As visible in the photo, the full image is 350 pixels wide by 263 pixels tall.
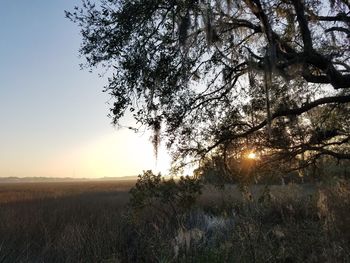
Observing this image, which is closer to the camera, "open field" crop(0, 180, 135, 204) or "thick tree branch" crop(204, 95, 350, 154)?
"thick tree branch" crop(204, 95, 350, 154)

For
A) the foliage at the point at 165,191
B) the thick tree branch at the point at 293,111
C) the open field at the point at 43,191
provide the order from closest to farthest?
the thick tree branch at the point at 293,111, the foliage at the point at 165,191, the open field at the point at 43,191

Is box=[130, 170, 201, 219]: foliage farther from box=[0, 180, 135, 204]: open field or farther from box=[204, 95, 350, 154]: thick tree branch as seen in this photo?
box=[0, 180, 135, 204]: open field

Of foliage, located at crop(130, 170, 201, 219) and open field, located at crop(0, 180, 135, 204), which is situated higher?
open field, located at crop(0, 180, 135, 204)

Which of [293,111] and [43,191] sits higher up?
[43,191]

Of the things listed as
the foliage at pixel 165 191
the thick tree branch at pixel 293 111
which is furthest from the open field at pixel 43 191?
the thick tree branch at pixel 293 111

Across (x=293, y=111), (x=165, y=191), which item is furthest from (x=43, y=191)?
(x=293, y=111)

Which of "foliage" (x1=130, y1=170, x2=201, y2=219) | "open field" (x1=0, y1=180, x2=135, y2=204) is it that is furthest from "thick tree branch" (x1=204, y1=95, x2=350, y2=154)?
"open field" (x1=0, y1=180, x2=135, y2=204)

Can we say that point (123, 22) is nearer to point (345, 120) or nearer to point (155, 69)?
point (155, 69)

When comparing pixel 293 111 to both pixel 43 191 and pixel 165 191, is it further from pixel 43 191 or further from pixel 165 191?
pixel 43 191

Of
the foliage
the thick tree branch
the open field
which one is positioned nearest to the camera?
the thick tree branch

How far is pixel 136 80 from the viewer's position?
1006cm

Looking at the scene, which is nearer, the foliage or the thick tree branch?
the thick tree branch

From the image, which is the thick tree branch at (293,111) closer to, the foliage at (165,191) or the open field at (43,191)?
the foliage at (165,191)

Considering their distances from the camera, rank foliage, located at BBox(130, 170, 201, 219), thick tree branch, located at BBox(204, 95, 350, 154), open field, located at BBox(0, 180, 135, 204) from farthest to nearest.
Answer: open field, located at BBox(0, 180, 135, 204) < foliage, located at BBox(130, 170, 201, 219) < thick tree branch, located at BBox(204, 95, 350, 154)
